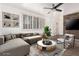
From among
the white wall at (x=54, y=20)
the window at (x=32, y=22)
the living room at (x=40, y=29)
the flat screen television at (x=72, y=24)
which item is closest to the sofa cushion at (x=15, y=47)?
the living room at (x=40, y=29)

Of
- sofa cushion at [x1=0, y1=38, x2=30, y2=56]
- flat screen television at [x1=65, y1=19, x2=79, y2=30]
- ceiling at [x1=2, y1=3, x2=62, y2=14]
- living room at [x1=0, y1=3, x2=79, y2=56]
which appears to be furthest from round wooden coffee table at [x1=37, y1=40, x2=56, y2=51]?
ceiling at [x1=2, y1=3, x2=62, y2=14]

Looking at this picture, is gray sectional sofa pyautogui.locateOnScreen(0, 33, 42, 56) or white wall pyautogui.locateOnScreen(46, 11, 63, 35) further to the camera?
white wall pyautogui.locateOnScreen(46, 11, 63, 35)

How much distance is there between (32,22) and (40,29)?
216mm

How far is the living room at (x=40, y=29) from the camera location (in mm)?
1935

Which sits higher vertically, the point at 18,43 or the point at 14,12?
the point at 14,12

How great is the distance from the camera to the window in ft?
6.57

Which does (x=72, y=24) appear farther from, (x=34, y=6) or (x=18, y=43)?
(x=18, y=43)

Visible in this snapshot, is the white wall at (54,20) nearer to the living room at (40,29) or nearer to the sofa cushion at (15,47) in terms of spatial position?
the living room at (40,29)

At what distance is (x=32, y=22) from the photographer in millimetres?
2064

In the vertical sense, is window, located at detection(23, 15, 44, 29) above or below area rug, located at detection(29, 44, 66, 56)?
above

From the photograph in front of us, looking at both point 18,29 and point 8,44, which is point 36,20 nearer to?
point 18,29

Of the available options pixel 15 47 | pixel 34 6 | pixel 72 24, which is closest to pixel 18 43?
pixel 15 47

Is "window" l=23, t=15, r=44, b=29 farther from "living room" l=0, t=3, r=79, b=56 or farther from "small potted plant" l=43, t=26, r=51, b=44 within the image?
"small potted plant" l=43, t=26, r=51, b=44

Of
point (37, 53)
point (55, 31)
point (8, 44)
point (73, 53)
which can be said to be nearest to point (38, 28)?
point (55, 31)
